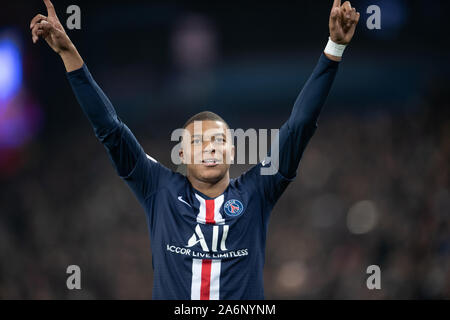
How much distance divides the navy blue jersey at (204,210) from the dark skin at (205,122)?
0.20ft

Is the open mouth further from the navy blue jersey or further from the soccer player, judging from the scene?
the navy blue jersey

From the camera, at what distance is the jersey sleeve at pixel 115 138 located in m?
2.62

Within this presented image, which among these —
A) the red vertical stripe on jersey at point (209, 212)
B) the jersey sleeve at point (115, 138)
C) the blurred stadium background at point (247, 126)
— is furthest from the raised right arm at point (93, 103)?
the blurred stadium background at point (247, 126)

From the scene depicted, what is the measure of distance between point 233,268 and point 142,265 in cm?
707

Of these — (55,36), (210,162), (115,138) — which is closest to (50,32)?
(55,36)

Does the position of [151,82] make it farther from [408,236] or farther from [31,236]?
[408,236]

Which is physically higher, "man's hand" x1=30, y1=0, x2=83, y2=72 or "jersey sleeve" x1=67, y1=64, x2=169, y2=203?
"man's hand" x1=30, y1=0, x2=83, y2=72

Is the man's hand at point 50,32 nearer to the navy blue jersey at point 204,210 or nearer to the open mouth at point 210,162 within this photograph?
the navy blue jersey at point 204,210

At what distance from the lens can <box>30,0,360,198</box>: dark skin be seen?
2596 mm

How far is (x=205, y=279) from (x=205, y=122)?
0.81 metres

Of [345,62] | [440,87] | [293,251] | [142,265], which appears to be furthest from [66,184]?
[440,87]

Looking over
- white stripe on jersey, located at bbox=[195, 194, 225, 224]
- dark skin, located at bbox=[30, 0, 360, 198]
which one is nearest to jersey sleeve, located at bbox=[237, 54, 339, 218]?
dark skin, located at bbox=[30, 0, 360, 198]

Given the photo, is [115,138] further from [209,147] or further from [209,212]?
[209,212]

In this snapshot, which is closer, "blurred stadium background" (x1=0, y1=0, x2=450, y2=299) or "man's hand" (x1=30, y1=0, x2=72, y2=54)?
"man's hand" (x1=30, y1=0, x2=72, y2=54)
